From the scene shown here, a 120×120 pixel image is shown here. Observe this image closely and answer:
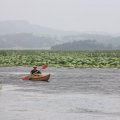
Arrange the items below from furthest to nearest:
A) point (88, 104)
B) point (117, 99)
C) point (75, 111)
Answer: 1. point (117, 99)
2. point (88, 104)
3. point (75, 111)

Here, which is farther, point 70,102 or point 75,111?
point 70,102

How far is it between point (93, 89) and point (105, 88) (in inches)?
60.0

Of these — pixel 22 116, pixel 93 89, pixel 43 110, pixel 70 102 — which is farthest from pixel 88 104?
pixel 93 89

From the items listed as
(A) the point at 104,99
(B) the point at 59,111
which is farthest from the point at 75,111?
(A) the point at 104,99

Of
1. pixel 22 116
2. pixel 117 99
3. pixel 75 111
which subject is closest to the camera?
pixel 22 116

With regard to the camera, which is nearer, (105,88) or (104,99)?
(104,99)

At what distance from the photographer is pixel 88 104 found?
115ft

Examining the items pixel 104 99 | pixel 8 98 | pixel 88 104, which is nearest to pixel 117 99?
pixel 104 99

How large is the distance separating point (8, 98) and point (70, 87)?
11250 millimetres

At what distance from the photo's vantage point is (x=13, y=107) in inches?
1319

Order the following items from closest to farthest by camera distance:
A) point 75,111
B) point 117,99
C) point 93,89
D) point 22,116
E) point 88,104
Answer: point 22,116 < point 75,111 < point 88,104 < point 117,99 < point 93,89

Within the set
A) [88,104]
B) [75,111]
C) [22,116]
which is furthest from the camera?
[88,104]

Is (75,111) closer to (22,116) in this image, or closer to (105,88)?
(22,116)

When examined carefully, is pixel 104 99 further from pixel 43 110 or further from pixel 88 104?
pixel 43 110
